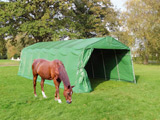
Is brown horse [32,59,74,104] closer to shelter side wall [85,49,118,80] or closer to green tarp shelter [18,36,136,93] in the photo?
green tarp shelter [18,36,136,93]

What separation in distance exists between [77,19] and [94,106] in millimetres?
22221

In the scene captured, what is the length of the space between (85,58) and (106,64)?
4898 millimetres

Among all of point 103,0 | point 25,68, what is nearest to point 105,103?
point 25,68

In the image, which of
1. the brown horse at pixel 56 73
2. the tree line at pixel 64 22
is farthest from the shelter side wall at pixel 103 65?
the brown horse at pixel 56 73

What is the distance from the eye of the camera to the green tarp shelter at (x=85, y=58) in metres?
8.16

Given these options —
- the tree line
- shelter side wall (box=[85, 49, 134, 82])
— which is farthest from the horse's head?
the tree line

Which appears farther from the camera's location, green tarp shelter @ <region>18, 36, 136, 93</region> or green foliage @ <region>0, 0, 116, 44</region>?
green foliage @ <region>0, 0, 116, 44</region>

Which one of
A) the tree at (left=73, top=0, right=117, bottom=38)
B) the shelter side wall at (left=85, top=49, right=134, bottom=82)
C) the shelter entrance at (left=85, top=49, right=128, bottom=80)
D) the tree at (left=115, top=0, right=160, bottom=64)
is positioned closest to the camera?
the shelter side wall at (left=85, top=49, right=134, bottom=82)

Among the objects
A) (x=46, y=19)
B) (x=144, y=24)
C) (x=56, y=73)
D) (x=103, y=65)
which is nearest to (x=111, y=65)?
(x=103, y=65)

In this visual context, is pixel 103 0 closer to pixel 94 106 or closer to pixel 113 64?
pixel 113 64

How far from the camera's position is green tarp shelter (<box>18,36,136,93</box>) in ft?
26.8

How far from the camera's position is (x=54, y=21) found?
74.9 feet

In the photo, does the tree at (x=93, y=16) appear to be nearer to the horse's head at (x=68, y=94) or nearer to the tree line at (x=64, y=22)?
the tree line at (x=64, y=22)

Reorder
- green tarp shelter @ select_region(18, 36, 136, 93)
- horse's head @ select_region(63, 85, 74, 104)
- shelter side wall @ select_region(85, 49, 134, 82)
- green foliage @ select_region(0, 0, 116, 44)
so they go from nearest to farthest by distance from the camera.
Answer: horse's head @ select_region(63, 85, 74, 104) < green tarp shelter @ select_region(18, 36, 136, 93) < shelter side wall @ select_region(85, 49, 134, 82) < green foliage @ select_region(0, 0, 116, 44)
